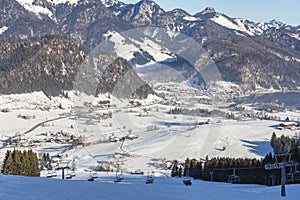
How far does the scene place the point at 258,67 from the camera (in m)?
114

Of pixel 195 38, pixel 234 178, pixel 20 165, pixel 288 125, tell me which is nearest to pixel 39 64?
pixel 288 125

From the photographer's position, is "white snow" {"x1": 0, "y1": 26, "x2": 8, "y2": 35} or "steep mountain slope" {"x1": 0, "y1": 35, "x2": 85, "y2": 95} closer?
"steep mountain slope" {"x1": 0, "y1": 35, "x2": 85, "y2": 95}

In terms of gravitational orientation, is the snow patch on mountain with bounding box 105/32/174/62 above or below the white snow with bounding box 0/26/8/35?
below

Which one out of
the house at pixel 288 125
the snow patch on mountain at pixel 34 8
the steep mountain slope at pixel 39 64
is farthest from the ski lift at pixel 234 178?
the snow patch on mountain at pixel 34 8

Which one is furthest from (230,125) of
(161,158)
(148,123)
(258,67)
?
(258,67)

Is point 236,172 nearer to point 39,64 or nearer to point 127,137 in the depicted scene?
point 127,137

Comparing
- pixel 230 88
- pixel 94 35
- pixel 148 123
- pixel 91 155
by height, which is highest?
pixel 94 35

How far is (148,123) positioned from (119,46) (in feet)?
268

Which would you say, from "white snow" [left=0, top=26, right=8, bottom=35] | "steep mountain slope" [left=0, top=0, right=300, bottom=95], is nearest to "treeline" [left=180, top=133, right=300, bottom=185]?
"steep mountain slope" [left=0, top=0, right=300, bottom=95]

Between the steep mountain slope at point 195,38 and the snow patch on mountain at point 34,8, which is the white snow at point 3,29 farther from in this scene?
the snow patch on mountain at point 34,8

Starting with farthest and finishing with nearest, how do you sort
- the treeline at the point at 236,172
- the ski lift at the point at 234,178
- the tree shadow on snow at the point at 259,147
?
the tree shadow on snow at the point at 259,147 < the ski lift at the point at 234,178 < the treeline at the point at 236,172

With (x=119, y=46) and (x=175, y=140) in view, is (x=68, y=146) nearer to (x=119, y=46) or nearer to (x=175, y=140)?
(x=175, y=140)

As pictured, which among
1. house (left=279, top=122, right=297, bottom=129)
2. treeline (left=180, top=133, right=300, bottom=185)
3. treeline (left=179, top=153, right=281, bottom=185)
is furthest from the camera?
house (left=279, top=122, right=297, bottom=129)

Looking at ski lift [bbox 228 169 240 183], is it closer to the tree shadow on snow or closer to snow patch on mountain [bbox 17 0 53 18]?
the tree shadow on snow
